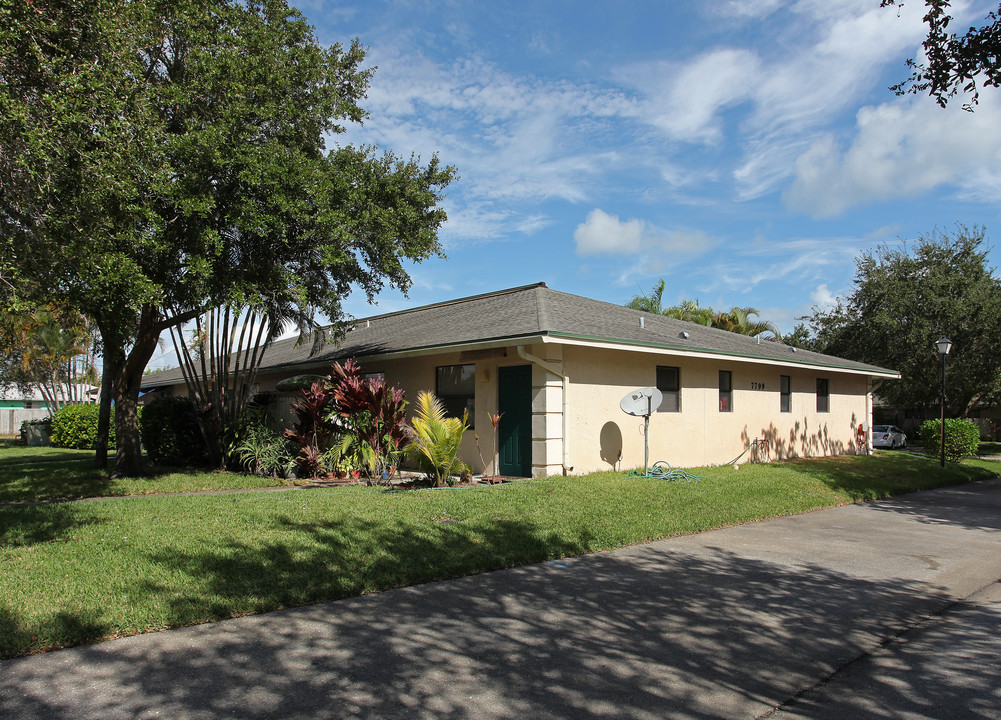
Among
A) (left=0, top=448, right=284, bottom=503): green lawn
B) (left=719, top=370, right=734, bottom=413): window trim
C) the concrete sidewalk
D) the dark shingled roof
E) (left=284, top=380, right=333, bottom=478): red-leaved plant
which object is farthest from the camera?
(left=719, top=370, right=734, bottom=413): window trim

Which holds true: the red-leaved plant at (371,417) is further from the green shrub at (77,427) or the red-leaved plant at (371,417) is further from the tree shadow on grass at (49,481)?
the green shrub at (77,427)

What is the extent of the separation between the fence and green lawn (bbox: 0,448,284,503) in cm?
3143

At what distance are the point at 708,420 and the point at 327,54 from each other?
11.7m

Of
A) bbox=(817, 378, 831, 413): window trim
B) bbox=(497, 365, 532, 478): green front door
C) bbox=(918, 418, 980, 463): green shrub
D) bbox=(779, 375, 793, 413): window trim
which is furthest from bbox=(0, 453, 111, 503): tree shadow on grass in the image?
bbox=(918, 418, 980, 463): green shrub

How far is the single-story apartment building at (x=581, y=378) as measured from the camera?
12.6m

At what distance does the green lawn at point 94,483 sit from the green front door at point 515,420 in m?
4.57

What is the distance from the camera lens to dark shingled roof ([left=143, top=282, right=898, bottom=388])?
13.0 meters

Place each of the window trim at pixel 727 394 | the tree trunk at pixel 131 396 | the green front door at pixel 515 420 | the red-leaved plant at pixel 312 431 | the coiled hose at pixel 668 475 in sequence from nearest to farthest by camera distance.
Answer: the coiled hose at pixel 668 475 < the green front door at pixel 515 420 < the tree trunk at pixel 131 396 < the red-leaved plant at pixel 312 431 < the window trim at pixel 727 394

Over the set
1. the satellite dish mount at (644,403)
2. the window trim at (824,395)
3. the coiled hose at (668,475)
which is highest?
the window trim at (824,395)

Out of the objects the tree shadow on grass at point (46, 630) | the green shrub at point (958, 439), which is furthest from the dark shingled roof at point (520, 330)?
the tree shadow on grass at point (46, 630)

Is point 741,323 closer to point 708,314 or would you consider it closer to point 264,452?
point 708,314

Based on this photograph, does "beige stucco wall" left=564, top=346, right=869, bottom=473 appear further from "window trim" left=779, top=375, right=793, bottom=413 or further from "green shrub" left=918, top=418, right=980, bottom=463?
"green shrub" left=918, top=418, right=980, bottom=463

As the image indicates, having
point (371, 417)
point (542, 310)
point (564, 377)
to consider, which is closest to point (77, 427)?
point (371, 417)

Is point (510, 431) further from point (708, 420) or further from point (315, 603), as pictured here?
point (315, 603)
